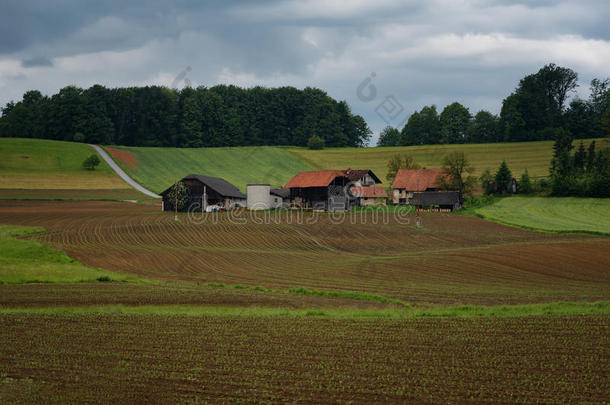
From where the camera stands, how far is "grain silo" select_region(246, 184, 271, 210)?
71250 millimetres

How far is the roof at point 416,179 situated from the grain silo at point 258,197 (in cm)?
2420

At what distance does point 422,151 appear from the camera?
11681 cm

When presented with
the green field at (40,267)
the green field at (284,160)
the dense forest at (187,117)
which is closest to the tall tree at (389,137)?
the dense forest at (187,117)

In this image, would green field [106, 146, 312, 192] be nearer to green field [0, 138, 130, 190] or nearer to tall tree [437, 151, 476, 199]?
green field [0, 138, 130, 190]

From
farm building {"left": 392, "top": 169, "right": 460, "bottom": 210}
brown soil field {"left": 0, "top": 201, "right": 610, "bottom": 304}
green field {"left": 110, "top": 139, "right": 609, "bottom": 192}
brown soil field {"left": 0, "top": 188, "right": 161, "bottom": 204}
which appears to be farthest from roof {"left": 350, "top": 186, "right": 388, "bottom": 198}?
brown soil field {"left": 0, "top": 188, "right": 161, "bottom": 204}

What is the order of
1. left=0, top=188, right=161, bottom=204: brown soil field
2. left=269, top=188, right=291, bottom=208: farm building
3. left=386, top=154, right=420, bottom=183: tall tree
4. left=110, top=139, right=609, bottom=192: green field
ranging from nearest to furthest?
left=0, top=188, right=161, bottom=204: brown soil field, left=269, top=188, right=291, bottom=208: farm building, left=386, top=154, right=420, bottom=183: tall tree, left=110, top=139, right=609, bottom=192: green field

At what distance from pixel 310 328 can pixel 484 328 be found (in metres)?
5.61

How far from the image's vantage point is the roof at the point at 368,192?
81075mm

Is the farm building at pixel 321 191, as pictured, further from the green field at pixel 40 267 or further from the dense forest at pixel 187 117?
the dense forest at pixel 187 117

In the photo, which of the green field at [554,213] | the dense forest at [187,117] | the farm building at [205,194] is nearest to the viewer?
the green field at [554,213]

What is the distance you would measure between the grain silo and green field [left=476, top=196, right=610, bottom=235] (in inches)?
1102

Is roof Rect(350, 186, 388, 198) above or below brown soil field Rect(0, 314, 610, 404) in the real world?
above

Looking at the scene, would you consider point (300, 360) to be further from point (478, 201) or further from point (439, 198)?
point (478, 201)

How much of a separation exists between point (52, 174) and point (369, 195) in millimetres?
53106
